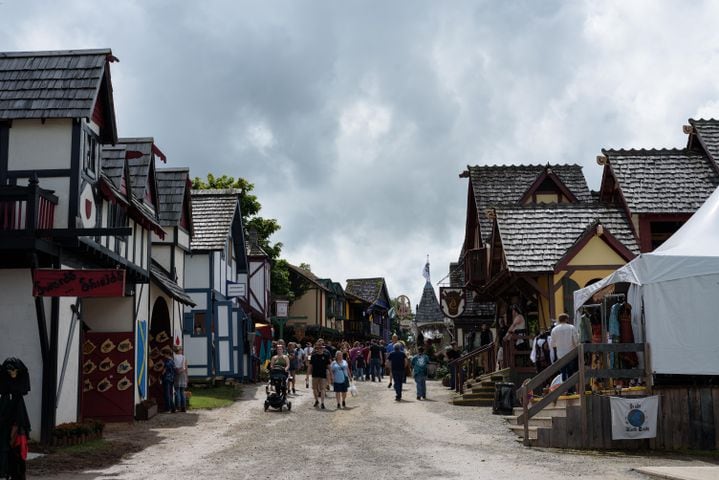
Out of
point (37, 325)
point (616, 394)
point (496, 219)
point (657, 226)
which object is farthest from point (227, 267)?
point (616, 394)

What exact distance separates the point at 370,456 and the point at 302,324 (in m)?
42.0

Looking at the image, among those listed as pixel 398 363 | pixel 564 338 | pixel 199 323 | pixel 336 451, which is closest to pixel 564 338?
pixel 564 338

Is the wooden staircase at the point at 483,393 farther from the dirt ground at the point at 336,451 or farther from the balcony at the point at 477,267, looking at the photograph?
the balcony at the point at 477,267

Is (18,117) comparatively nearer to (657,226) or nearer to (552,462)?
(552,462)

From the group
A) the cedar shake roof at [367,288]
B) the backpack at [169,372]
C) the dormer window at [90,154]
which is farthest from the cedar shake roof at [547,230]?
the cedar shake roof at [367,288]

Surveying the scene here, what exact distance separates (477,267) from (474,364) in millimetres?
3181

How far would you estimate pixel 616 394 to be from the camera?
47.4 ft

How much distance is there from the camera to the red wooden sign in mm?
12859

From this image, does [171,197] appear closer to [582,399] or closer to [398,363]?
[398,363]

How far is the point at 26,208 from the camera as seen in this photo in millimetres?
13602

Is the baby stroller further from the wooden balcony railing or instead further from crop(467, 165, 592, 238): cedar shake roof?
crop(467, 165, 592, 238): cedar shake roof

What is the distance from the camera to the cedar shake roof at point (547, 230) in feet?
72.4

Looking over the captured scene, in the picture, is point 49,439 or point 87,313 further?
point 87,313

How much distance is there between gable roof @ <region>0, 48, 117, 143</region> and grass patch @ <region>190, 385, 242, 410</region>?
366 inches
